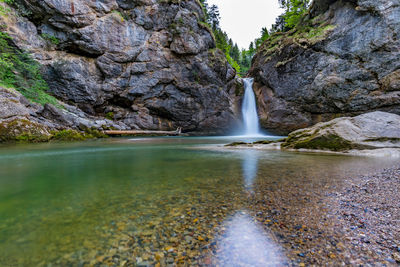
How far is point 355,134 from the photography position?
8164mm

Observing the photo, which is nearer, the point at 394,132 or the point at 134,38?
the point at 394,132

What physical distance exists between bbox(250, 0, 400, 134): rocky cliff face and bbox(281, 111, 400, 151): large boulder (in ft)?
40.8

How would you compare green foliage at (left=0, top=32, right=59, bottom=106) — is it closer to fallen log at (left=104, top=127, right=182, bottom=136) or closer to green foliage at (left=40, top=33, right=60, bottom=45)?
green foliage at (left=40, top=33, right=60, bottom=45)

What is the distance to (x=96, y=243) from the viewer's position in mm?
1779

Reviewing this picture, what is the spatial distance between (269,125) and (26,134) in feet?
82.0

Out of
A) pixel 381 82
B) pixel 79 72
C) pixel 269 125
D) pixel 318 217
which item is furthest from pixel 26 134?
pixel 381 82

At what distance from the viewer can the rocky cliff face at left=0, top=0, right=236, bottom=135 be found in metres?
20.2

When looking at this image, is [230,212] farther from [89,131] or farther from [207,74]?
[207,74]

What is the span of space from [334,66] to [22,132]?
91.3ft

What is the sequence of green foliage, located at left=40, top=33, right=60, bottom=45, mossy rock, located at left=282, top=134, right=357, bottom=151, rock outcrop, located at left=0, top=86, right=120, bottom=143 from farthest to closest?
green foliage, located at left=40, top=33, right=60, bottom=45 < rock outcrop, located at left=0, top=86, right=120, bottom=143 < mossy rock, located at left=282, top=134, right=357, bottom=151

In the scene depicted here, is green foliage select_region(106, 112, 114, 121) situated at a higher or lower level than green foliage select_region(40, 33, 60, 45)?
lower

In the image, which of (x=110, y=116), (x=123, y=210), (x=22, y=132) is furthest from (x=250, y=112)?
(x=123, y=210)

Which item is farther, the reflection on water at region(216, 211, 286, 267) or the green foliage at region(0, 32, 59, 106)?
the green foliage at region(0, 32, 59, 106)

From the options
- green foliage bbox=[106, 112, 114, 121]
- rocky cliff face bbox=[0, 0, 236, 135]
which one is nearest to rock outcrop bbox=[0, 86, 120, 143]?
rocky cliff face bbox=[0, 0, 236, 135]
